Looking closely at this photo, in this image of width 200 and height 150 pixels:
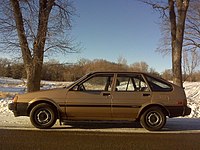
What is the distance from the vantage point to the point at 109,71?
8.84 metres

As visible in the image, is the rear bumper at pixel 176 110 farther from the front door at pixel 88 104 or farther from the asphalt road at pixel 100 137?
the front door at pixel 88 104

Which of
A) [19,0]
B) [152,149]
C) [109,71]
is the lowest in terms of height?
[152,149]

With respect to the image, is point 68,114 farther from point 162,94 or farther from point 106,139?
point 162,94

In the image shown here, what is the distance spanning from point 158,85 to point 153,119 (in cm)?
98

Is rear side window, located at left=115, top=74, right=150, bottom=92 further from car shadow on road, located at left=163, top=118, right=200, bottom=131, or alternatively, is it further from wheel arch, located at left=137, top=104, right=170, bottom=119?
car shadow on road, located at left=163, top=118, right=200, bottom=131

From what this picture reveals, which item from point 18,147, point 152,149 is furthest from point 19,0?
point 152,149

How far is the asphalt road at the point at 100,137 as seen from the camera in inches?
261

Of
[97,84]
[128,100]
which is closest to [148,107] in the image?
[128,100]

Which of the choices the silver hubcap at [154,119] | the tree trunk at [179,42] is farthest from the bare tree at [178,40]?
the silver hubcap at [154,119]

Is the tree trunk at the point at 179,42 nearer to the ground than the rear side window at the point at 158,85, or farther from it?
farther from it

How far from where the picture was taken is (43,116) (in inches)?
335

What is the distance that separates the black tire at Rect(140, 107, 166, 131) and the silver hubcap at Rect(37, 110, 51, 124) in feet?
8.59

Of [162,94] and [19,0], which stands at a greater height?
[19,0]

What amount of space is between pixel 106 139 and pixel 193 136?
7.84 ft
